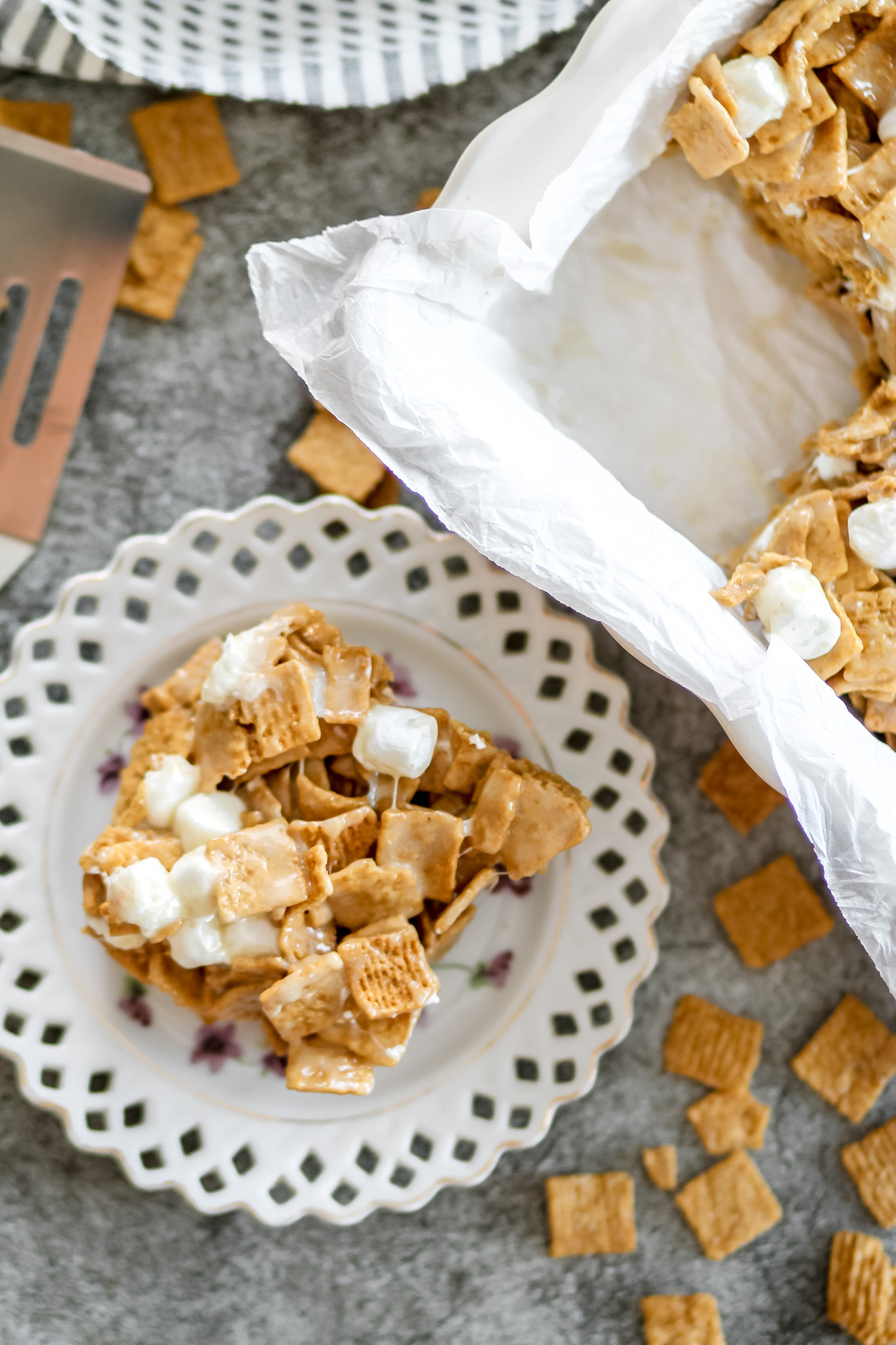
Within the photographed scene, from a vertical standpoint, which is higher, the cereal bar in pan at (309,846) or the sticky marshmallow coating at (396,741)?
the sticky marshmallow coating at (396,741)

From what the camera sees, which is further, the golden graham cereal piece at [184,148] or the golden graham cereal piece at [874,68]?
the golden graham cereal piece at [184,148]

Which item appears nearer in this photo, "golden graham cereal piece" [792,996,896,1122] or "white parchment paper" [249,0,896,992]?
"white parchment paper" [249,0,896,992]

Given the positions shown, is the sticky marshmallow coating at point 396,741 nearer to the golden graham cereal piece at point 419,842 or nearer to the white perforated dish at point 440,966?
the golden graham cereal piece at point 419,842

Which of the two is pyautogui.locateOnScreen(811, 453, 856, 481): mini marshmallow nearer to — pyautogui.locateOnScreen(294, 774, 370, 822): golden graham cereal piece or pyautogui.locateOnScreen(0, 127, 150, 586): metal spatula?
pyautogui.locateOnScreen(294, 774, 370, 822): golden graham cereal piece

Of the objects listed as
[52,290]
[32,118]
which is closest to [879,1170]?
[52,290]

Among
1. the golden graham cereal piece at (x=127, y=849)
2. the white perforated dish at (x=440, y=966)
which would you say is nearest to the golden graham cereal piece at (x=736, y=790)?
the white perforated dish at (x=440, y=966)

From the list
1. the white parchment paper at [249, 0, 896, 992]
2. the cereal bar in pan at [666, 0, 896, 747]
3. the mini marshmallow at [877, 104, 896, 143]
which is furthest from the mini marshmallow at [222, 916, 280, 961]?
the mini marshmallow at [877, 104, 896, 143]

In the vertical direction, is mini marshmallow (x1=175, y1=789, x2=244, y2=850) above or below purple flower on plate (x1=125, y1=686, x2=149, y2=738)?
above
